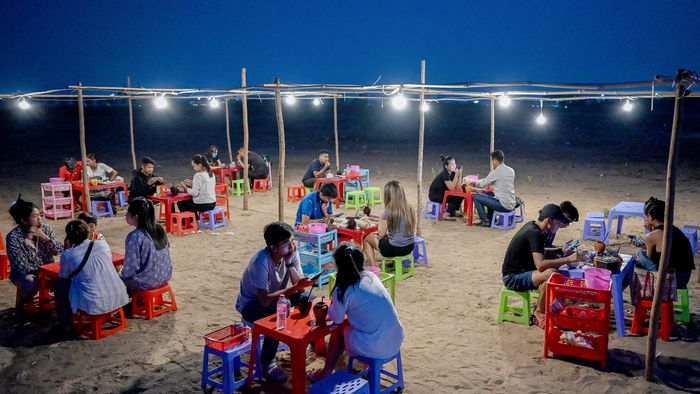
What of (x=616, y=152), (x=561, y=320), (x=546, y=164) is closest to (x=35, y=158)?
(x=546, y=164)

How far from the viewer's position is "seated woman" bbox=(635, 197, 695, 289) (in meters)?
5.74

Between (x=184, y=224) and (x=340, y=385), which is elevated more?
(x=184, y=224)

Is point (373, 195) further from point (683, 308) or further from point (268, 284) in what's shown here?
point (268, 284)

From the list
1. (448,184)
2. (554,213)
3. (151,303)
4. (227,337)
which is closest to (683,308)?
(554,213)

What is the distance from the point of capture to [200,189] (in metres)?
10.4

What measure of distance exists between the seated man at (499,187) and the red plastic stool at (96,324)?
293 inches

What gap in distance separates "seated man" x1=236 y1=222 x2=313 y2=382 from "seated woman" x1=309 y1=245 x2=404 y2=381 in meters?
0.69

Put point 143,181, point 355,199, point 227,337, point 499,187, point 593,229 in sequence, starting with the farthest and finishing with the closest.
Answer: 1. point 355,199
2. point 143,181
3. point 499,187
4. point 593,229
5. point 227,337

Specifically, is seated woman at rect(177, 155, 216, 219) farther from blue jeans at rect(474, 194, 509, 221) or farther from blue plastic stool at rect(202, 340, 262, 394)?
blue plastic stool at rect(202, 340, 262, 394)

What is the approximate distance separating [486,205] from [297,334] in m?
7.49

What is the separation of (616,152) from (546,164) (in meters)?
5.37

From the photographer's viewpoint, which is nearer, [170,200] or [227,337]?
[227,337]

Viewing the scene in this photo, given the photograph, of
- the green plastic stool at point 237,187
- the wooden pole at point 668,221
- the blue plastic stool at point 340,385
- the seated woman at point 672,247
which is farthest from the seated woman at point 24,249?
the green plastic stool at point 237,187

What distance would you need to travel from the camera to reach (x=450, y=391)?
4633 mm
